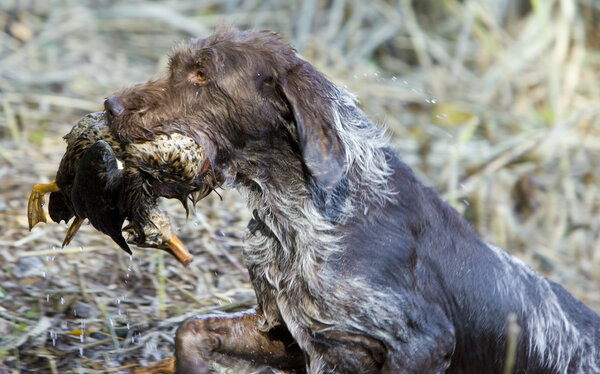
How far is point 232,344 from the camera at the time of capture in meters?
4.28

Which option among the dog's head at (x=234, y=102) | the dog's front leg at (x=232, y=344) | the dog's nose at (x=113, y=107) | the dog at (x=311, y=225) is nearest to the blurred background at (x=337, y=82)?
the dog's front leg at (x=232, y=344)

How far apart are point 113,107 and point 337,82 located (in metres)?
1.45

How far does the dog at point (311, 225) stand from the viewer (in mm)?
4070

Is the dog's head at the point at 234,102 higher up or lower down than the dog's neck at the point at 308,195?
higher up

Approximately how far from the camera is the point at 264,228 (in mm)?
4383

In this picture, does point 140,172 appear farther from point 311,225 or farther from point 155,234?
point 311,225

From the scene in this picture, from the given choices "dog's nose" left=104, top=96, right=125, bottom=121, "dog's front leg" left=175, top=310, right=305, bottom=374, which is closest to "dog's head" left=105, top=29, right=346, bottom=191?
"dog's nose" left=104, top=96, right=125, bottom=121

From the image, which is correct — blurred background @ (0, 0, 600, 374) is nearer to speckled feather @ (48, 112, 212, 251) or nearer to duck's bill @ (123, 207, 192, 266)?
duck's bill @ (123, 207, 192, 266)

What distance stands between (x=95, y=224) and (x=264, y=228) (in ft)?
2.62

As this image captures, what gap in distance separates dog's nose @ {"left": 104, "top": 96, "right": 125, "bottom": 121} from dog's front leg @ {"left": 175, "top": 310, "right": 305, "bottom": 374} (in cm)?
101

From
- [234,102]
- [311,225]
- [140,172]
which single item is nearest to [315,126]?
[234,102]

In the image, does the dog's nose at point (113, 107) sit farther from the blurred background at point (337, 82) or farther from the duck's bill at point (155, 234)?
the blurred background at point (337, 82)

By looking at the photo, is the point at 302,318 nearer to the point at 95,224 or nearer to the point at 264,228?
the point at 264,228

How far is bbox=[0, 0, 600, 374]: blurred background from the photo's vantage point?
206 inches
